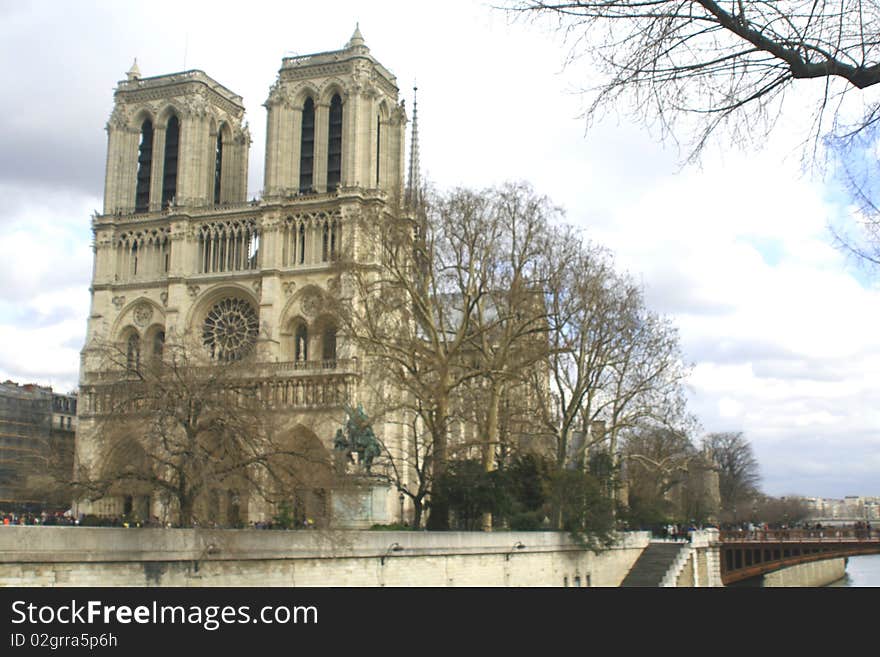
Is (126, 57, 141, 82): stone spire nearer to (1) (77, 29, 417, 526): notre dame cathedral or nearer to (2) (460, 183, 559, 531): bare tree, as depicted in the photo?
(1) (77, 29, 417, 526): notre dame cathedral

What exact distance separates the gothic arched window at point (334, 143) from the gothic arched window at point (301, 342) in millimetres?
7558

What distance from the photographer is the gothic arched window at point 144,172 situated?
55500 mm

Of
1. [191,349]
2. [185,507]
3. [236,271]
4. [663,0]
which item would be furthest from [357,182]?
[663,0]

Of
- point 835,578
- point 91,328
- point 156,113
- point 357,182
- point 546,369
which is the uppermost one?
point 156,113

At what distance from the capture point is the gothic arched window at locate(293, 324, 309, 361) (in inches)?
1972

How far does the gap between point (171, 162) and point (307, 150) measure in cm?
817

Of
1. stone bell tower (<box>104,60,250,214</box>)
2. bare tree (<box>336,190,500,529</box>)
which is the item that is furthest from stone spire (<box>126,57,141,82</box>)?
bare tree (<box>336,190,500,529</box>)

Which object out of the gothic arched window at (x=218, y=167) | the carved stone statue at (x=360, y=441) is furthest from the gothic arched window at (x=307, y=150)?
the carved stone statue at (x=360, y=441)

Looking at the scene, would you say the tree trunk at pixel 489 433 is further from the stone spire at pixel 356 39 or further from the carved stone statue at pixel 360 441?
the stone spire at pixel 356 39

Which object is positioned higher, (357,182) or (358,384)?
(357,182)
